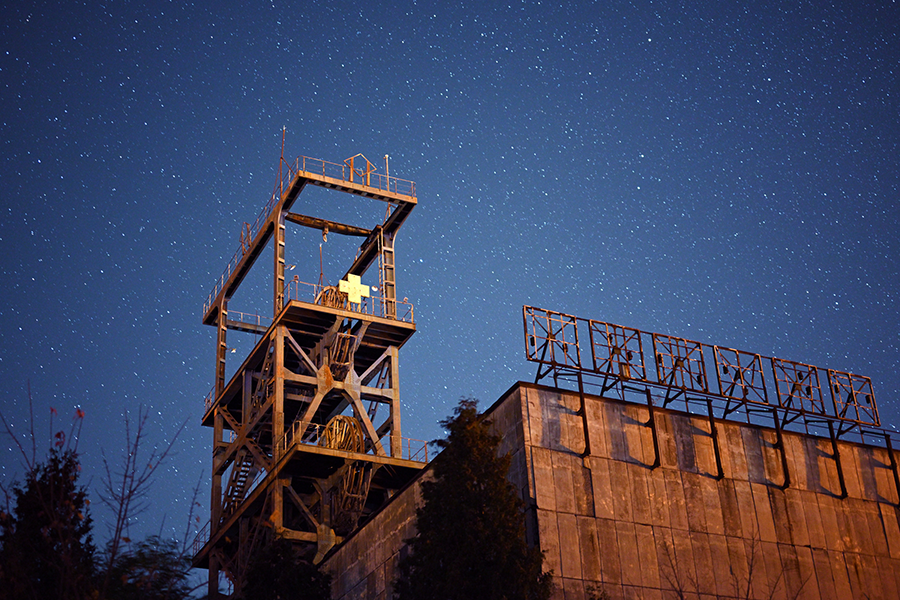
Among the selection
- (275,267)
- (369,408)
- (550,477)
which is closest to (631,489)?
(550,477)

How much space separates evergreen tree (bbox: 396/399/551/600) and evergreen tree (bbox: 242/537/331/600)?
23.2 ft

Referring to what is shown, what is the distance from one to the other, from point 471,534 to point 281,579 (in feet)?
32.4

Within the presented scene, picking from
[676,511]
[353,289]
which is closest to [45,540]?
[676,511]

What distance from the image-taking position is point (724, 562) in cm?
3362

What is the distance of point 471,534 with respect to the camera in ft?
89.7

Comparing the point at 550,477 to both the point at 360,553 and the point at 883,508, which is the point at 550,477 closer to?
the point at 360,553

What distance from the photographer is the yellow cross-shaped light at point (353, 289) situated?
52.0 metres

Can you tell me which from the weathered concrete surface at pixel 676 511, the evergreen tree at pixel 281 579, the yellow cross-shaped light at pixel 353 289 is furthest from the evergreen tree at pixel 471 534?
the yellow cross-shaped light at pixel 353 289

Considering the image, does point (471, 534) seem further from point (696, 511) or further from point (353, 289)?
point (353, 289)

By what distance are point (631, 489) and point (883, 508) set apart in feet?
33.6

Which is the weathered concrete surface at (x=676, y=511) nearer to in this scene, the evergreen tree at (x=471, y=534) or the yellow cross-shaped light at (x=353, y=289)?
the evergreen tree at (x=471, y=534)

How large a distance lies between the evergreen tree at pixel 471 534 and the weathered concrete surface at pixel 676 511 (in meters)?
3.62

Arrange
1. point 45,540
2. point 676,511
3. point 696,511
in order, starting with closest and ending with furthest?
1. point 45,540
2. point 676,511
3. point 696,511

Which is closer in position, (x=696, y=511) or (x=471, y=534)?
(x=471, y=534)
